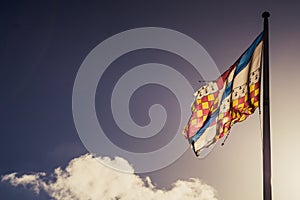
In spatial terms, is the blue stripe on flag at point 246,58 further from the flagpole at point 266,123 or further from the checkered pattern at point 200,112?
the checkered pattern at point 200,112

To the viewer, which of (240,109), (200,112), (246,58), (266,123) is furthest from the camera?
(200,112)

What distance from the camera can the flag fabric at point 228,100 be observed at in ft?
50.0

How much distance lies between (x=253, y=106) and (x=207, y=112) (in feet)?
12.3

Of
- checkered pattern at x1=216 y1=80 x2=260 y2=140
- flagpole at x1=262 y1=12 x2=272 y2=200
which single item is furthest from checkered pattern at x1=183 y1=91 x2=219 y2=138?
flagpole at x1=262 y1=12 x2=272 y2=200

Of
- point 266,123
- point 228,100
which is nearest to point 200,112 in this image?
point 228,100

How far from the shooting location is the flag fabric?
15.2m

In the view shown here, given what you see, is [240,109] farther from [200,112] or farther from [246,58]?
[200,112]

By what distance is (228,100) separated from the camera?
1588cm

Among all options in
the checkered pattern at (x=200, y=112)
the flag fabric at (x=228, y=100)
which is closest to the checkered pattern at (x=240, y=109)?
the flag fabric at (x=228, y=100)

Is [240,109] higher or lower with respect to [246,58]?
lower

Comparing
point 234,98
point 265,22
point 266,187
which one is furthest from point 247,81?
point 266,187

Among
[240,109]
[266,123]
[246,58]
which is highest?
[246,58]

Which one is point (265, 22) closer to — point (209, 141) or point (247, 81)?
point (247, 81)

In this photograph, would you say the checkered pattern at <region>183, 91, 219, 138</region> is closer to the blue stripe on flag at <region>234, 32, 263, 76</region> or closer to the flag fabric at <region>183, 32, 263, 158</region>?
the flag fabric at <region>183, 32, 263, 158</region>
